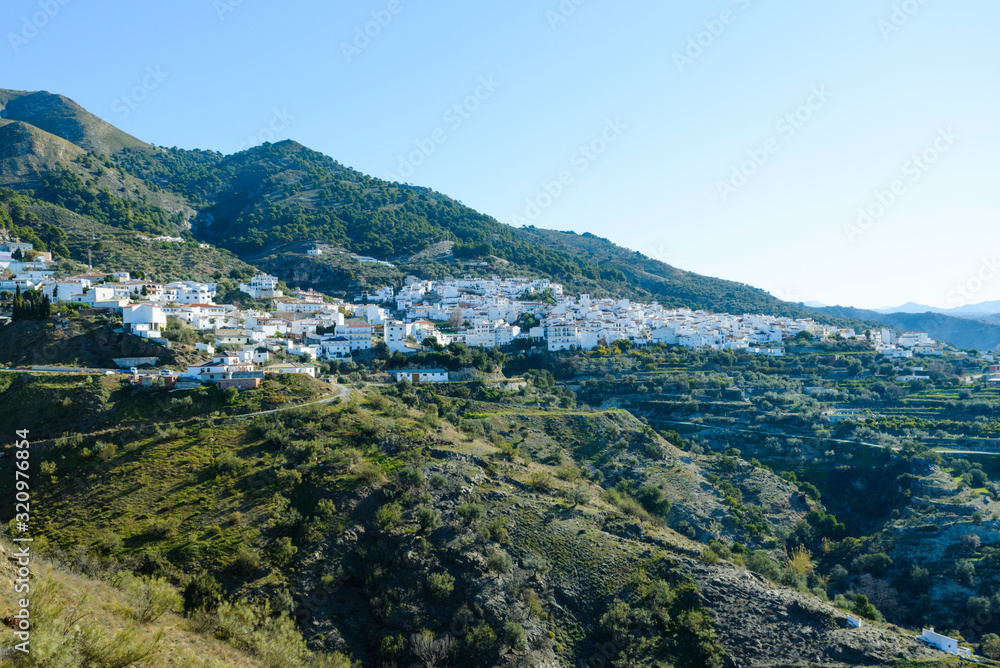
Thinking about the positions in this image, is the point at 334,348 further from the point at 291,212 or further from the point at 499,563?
the point at 291,212

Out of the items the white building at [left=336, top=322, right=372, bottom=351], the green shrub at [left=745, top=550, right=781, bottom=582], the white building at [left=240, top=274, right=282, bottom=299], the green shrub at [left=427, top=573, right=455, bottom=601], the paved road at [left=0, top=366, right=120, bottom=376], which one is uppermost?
the white building at [left=240, top=274, right=282, bottom=299]

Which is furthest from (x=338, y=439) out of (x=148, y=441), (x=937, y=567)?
(x=937, y=567)

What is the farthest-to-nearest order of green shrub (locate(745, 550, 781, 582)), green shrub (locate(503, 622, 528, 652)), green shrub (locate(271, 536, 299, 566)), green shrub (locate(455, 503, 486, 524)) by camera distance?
green shrub (locate(745, 550, 781, 582)) → green shrub (locate(455, 503, 486, 524)) → green shrub (locate(271, 536, 299, 566)) → green shrub (locate(503, 622, 528, 652))

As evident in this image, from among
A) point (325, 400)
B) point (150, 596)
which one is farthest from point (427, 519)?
point (325, 400)

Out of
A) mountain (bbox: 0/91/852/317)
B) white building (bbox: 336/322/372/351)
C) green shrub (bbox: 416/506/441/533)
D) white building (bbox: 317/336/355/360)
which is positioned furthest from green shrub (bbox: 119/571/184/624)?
mountain (bbox: 0/91/852/317)

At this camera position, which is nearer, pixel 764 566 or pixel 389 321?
pixel 764 566

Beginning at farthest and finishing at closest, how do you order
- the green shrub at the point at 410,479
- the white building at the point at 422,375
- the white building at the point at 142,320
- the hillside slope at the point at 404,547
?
the white building at the point at 422,375, the white building at the point at 142,320, the green shrub at the point at 410,479, the hillside slope at the point at 404,547

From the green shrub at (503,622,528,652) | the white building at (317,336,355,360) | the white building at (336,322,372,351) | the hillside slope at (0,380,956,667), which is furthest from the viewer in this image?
the white building at (336,322,372,351)

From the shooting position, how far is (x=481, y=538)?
24156 mm

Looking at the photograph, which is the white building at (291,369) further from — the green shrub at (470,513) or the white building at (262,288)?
the white building at (262,288)

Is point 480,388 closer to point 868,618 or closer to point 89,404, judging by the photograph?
point 89,404

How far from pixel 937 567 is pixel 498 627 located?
931 inches

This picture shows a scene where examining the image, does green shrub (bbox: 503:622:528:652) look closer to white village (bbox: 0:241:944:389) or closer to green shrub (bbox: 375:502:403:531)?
green shrub (bbox: 375:502:403:531)

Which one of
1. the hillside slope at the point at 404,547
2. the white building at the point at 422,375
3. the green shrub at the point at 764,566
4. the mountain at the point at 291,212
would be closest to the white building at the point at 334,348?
the white building at the point at 422,375
